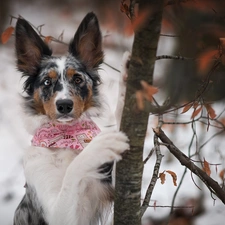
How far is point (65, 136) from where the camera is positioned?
10.8ft

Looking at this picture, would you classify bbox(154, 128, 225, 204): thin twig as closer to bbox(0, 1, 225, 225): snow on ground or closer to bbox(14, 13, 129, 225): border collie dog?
bbox(14, 13, 129, 225): border collie dog

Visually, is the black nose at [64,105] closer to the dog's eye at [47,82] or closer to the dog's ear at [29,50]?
the dog's eye at [47,82]

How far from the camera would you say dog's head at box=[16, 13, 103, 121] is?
3223 millimetres

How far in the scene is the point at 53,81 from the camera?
331 cm

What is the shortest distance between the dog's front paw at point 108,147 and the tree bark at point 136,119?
39 mm

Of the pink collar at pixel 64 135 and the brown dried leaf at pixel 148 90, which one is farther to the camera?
the pink collar at pixel 64 135

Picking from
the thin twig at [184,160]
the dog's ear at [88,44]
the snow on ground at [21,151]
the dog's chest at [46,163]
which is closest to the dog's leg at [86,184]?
the dog's chest at [46,163]

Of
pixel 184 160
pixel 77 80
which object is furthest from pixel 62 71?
pixel 184 160

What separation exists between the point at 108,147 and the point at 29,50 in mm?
1397

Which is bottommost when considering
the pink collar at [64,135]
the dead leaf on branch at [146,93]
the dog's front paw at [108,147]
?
the pink collar at [64,135]

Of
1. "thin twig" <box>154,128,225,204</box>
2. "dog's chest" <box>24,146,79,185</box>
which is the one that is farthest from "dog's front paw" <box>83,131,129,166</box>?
"dog's chest" <box>24,146,79,185</box>

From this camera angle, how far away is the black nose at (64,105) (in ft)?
10.2

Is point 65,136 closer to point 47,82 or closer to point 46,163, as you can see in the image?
point 46,163

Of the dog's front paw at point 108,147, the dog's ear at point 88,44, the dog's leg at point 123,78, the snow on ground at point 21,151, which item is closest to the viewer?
the dog's front paw at point 108,147
